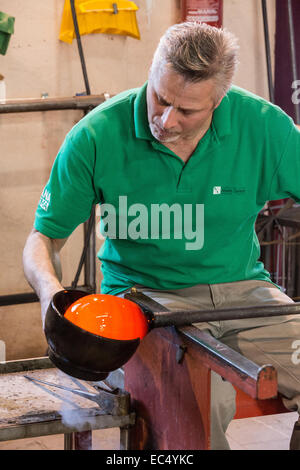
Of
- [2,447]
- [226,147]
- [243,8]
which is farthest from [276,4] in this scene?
[2,447]

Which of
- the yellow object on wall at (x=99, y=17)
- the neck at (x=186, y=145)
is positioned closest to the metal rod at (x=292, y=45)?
the yellow object on wall at (x=99, y=17)

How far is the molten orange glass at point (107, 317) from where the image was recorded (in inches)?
47.7

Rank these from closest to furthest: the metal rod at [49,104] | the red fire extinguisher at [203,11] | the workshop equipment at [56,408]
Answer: the workshop equipment at [56,408], the metal rod at [49,104], the red fire extinguisher at [203,11]

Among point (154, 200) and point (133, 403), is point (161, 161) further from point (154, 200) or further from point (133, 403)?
point (133, 403)

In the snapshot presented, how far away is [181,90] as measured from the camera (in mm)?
1370

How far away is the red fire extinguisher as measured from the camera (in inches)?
129

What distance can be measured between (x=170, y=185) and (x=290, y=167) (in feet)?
1.04

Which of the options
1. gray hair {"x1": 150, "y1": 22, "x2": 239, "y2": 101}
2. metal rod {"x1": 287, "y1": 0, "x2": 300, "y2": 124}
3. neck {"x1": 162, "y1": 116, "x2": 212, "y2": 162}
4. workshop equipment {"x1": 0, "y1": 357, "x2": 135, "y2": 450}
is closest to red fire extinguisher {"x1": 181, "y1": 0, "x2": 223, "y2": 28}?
metal rod {"x1": 287, "y1": 0, "x2": 300, "y2": 124}

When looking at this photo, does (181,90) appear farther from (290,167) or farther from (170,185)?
(290,167)

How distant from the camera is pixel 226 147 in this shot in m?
1.63

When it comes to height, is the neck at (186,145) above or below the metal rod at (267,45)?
below

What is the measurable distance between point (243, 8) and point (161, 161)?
7.30ft

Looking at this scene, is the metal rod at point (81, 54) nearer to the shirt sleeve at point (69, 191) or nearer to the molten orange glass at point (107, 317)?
the shirt sleeve at point (69, 191)

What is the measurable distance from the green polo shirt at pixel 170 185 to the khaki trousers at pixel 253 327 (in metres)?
0.04
